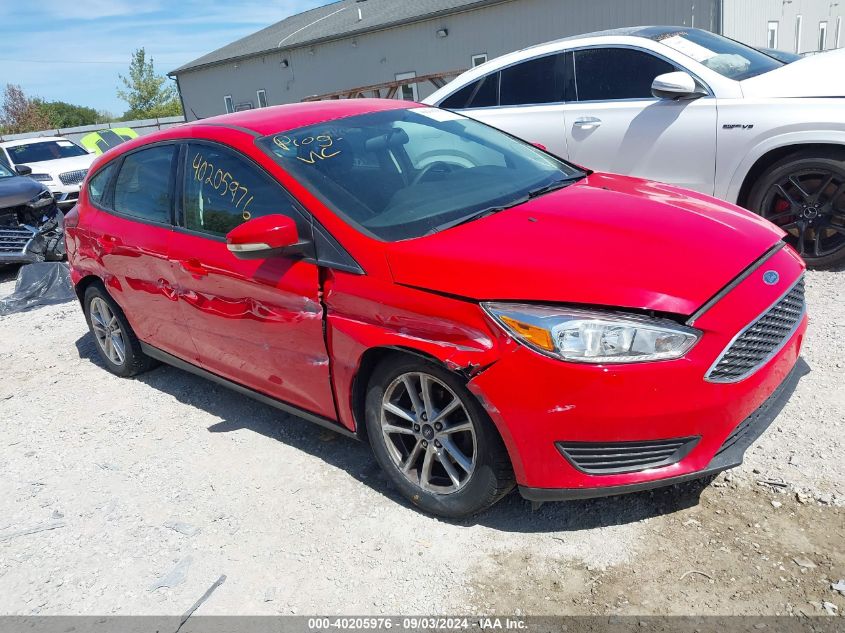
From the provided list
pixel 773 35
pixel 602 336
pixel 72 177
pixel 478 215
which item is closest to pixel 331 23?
pixel 773 35

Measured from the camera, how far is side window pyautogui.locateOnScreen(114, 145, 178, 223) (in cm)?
404

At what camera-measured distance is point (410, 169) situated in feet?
11.6

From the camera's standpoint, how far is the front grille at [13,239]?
8.23 metres

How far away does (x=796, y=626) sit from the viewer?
223cm

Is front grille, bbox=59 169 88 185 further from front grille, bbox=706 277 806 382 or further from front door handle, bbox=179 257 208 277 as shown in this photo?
front grille, bbox=706 277 806 382

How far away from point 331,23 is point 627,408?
2991cm

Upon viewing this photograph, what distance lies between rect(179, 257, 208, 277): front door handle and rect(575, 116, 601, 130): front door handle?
353cm

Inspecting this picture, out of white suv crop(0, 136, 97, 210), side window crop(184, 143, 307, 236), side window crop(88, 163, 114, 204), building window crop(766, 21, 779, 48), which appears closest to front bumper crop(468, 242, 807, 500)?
side window crop(184, 143, 307, 236)

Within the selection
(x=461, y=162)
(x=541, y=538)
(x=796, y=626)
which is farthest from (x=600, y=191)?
(x=796, y=626)

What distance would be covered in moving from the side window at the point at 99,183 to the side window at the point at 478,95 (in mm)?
3184

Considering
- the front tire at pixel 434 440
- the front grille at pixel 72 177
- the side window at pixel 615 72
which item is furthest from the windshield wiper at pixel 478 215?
the front grille at pixel 72 177

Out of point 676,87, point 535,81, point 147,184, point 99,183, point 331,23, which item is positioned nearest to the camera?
point 147,184

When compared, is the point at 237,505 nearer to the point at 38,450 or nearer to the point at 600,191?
the point at 38,450

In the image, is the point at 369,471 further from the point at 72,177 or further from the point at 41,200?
the point at 72,177
